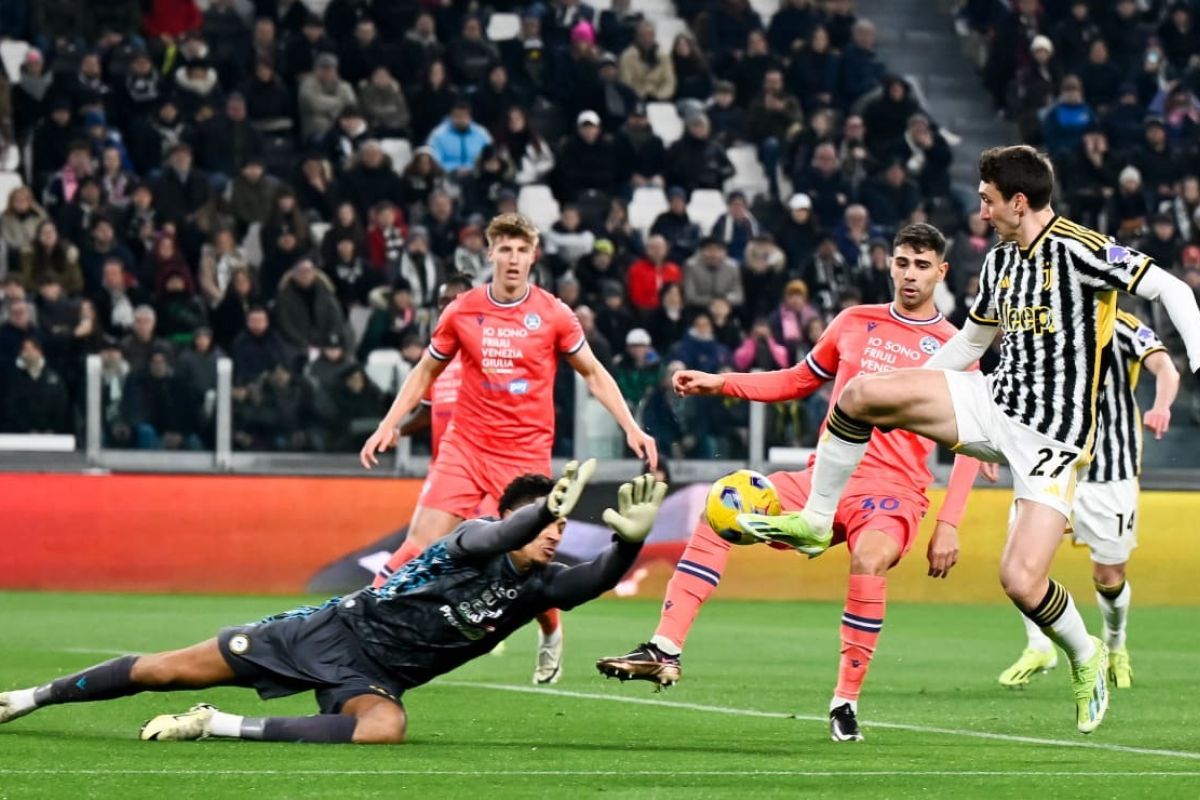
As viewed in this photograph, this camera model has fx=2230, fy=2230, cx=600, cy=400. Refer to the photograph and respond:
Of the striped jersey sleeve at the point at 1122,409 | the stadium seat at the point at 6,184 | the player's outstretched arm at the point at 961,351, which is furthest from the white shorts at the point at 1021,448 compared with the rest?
the stadium seat at the point at 6,184

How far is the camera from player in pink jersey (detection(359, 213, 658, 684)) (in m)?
11.7

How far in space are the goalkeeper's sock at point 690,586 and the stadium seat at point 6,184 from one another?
14.4 metres

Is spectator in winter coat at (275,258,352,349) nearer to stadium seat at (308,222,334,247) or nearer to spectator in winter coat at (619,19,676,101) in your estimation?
stadium seat at (308,222,334,247)

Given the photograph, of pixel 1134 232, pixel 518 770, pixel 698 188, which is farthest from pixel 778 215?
pixel 518 770

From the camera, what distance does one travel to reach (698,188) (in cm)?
2430

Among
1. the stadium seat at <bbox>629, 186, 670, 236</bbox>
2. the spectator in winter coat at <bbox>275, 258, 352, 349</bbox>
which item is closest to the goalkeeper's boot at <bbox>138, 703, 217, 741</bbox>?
the spectator in winter coat at <bbox>275, 258, 352, 349</bbox>

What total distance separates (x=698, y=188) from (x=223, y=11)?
5557mm

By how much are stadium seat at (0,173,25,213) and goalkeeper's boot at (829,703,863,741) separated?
15.3 m

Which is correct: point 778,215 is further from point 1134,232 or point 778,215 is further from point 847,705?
point 847,705

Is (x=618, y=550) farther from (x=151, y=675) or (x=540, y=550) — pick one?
(x=151, y=675)

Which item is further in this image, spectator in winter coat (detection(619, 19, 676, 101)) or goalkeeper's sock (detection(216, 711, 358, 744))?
spectator in winter coat (detection(619, 19, 676, 101))

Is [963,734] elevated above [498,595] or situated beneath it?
situated beneath

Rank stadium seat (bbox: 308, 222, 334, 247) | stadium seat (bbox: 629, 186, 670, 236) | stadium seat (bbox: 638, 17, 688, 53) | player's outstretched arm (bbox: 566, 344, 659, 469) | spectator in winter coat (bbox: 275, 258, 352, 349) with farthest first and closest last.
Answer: stadium seat (bbox: 638, 17, 688, 53)
stadium seat (bbox: 629, 186, 670, 236)
stadium seat (bbox: 308, 222, 334, 247)
spectator in winter coat (bbox: 275, 258, 352, 349)
player's outstretched arm (bbox: 566, 344, 659, 469)

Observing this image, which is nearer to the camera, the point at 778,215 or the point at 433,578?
the point at 433,578
